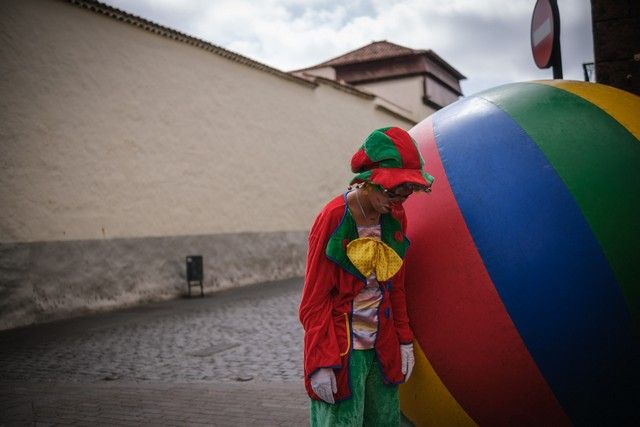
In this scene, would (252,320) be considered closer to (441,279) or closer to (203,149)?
(203,149)

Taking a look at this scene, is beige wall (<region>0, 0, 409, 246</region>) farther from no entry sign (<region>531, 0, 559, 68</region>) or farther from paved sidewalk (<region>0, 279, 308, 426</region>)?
no entry sign (<region>531, 0, 559, 68</region>)

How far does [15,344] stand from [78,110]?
4541mm

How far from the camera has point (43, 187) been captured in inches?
364

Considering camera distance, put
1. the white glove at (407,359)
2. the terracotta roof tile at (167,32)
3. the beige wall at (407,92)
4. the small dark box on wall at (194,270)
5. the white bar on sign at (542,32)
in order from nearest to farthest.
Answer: the white glove at (407,359) < the white bar on sign at (542,32) < the terracotta roof tile at (167,32) < the small dark box on wall at (194,270) < the beige wall at (407,92)

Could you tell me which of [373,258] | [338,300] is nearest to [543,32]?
[373,258]

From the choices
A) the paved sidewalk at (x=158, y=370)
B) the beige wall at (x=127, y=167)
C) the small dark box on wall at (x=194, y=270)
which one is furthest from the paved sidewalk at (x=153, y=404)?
the small dark box on wall at (x=194, y=270)

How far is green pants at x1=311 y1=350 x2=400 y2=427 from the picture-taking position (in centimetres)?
223

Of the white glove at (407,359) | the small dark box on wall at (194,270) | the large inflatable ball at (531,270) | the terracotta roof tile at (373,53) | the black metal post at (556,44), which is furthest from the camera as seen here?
the terracotta roof tile at (373,53)

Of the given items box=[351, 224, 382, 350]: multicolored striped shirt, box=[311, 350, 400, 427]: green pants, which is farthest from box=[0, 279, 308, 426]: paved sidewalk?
box=[351, 224, 382, 350]: multicolored striped shirt

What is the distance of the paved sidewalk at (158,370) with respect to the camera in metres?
4.46

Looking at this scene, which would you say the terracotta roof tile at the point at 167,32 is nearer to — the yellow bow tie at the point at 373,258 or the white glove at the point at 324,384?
the yellow bow tie at the point at 373,258

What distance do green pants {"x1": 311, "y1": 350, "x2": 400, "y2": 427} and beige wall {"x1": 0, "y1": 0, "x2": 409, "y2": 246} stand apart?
811 cm

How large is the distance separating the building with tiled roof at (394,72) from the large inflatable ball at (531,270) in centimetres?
2615

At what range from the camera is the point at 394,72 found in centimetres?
2934
